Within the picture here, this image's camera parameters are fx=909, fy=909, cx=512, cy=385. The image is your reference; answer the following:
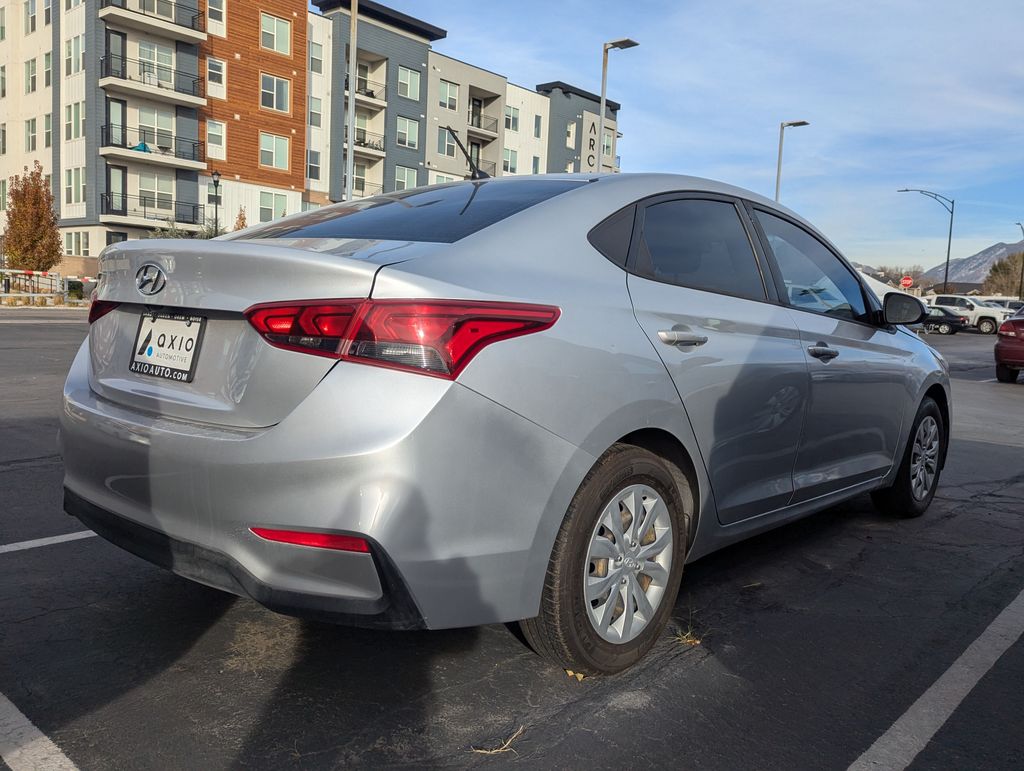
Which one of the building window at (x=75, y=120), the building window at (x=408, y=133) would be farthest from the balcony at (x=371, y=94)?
the building window at (x=75, y=120)

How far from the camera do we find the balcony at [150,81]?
39.2 meters

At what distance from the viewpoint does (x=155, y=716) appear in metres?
2.64

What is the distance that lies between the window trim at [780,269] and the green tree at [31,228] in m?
34.6

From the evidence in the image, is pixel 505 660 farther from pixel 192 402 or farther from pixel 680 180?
pixel 680 180

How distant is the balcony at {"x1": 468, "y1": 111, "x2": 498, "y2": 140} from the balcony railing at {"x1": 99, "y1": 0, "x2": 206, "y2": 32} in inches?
742

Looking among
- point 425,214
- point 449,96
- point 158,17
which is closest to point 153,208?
point 158,17

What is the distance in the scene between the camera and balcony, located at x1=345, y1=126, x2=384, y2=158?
4900 cm

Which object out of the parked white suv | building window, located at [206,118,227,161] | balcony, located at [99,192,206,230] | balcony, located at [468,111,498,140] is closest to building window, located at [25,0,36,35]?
building window, located at [206,118,227,161]

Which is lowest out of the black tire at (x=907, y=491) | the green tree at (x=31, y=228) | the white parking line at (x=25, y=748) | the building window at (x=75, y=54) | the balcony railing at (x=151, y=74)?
the white parking line at (x=25, y=748)

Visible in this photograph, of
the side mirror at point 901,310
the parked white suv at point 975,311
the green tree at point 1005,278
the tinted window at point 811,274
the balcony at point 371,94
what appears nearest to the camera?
the tinted window at point 811,274

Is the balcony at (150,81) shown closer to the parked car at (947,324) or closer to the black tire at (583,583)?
the parked car at (947,324)

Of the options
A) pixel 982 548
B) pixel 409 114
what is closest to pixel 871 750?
pixel 982 548

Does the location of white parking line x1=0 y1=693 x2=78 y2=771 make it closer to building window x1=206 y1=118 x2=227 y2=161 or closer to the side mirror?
the side mirror

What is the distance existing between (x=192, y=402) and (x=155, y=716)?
0.92 m
